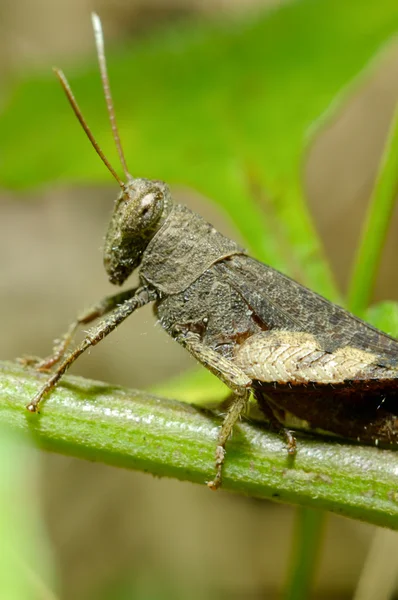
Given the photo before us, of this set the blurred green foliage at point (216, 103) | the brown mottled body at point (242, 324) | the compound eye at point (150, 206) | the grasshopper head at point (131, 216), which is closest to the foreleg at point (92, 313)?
the brown mottled body at point (242, 324)

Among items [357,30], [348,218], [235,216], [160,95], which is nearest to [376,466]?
[235,216]

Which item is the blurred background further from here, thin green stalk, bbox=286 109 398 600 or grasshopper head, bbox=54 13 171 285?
grasshopper head, bbox=54 13 171 285

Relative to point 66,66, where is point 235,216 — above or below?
below

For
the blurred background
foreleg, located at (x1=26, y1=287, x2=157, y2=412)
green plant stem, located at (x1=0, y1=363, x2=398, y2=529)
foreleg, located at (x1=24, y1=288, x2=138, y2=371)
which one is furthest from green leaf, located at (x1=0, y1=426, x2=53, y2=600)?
foreleg, located at (x1=24, y1=288, x2=138, y2=371)

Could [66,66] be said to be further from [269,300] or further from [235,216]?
[269,300]

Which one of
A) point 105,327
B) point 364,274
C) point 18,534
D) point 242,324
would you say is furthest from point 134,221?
point 18,534

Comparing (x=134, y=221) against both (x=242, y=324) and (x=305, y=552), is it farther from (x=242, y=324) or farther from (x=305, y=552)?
(x=305, y=552)

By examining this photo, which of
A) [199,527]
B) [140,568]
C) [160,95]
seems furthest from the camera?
[199,527]
